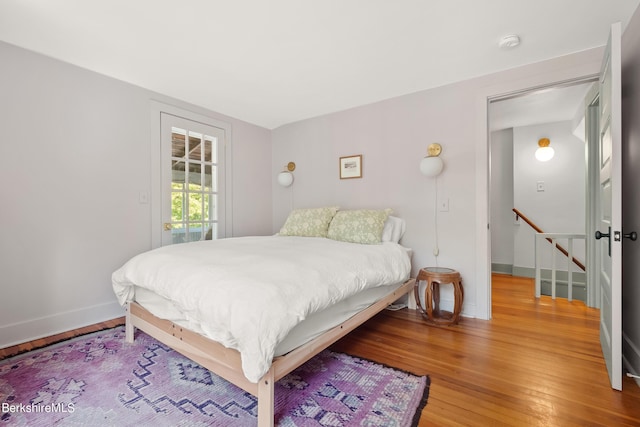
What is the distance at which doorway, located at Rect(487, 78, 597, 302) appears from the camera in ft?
13.1

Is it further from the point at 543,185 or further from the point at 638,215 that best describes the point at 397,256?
the point at 543,185

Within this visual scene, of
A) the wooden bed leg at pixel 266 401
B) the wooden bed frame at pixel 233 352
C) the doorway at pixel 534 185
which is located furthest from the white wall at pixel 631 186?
the wooden bed leg at pixel 266 401

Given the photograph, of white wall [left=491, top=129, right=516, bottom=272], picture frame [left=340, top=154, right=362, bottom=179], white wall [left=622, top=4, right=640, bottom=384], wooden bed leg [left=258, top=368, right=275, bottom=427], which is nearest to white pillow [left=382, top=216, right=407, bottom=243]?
picture frame [left=340, top=154, right=362, bottom=179]

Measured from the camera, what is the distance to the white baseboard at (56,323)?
221cm

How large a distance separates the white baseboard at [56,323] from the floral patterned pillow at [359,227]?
2.17 meters

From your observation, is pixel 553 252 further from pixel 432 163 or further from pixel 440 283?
pixel 432 163

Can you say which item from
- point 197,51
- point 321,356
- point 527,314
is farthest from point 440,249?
point 197,51

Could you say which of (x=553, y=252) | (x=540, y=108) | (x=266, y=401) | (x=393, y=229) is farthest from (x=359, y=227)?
(x=540, y=108)

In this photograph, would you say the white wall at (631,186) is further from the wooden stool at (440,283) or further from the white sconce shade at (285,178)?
the white sconce shade at (285,178)

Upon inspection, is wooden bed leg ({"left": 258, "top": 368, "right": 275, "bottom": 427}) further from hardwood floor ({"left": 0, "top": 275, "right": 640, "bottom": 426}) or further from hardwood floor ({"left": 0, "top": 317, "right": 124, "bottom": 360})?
hardwood floor ({"left": 0, "top": 317, "right": 124, "bottom": 360})

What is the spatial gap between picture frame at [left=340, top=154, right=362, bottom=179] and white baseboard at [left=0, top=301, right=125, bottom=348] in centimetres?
271

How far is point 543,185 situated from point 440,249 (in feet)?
8.55

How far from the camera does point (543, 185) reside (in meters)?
4.33

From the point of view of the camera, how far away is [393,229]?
3027 mm
